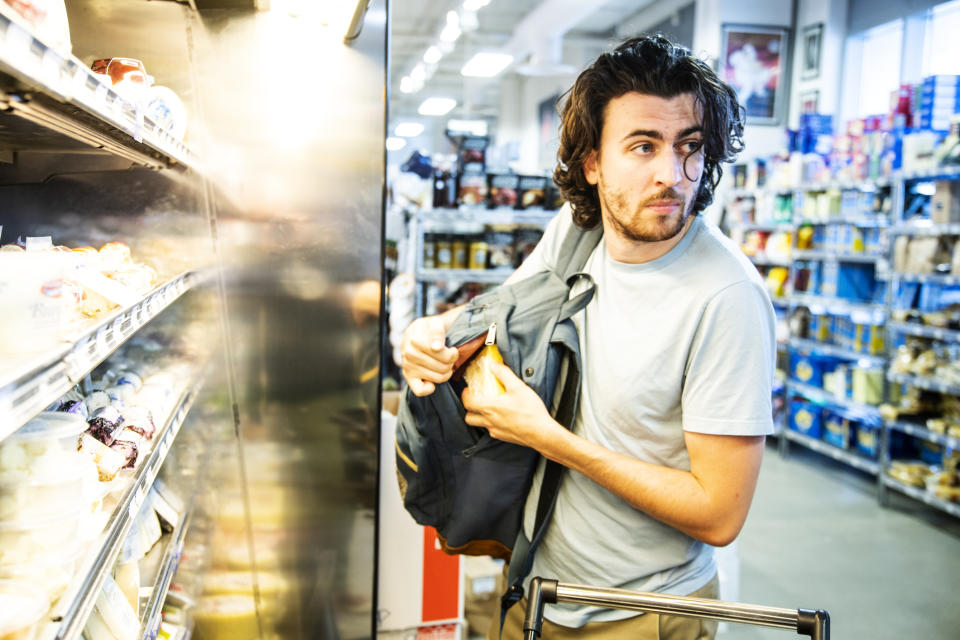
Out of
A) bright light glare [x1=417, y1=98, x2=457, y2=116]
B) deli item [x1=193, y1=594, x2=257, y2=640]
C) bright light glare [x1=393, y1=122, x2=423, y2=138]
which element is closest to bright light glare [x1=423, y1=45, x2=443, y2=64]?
bright light glare [x1=417, y1=98, x2=457, y2=116]

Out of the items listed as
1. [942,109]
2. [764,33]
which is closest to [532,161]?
[764,33]

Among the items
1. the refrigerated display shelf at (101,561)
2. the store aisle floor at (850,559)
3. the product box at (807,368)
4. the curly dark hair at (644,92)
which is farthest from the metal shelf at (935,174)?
the refrigerated display shelf at (101,561)

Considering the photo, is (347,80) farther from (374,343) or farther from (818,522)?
(818,522)

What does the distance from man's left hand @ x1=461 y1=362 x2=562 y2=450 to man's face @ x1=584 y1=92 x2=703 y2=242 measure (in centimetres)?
36

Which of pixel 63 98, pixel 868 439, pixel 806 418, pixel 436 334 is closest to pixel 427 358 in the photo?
pixel 436 334

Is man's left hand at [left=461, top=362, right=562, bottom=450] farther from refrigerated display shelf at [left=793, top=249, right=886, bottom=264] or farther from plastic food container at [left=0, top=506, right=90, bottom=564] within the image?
refrigerated display shelf at [left=793, top=249, right=886, bottom=264]

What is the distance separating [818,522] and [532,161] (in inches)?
430

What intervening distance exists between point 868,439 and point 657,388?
486 cm

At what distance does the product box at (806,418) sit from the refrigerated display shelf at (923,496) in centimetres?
88

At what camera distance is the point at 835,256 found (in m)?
5.67

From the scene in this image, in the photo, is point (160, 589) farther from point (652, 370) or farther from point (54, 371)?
point (652, 370)

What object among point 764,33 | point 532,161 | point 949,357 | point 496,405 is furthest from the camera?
point 532,161

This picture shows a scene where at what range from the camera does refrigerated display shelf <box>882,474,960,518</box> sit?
14.4 feet

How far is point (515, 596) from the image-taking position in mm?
1578
